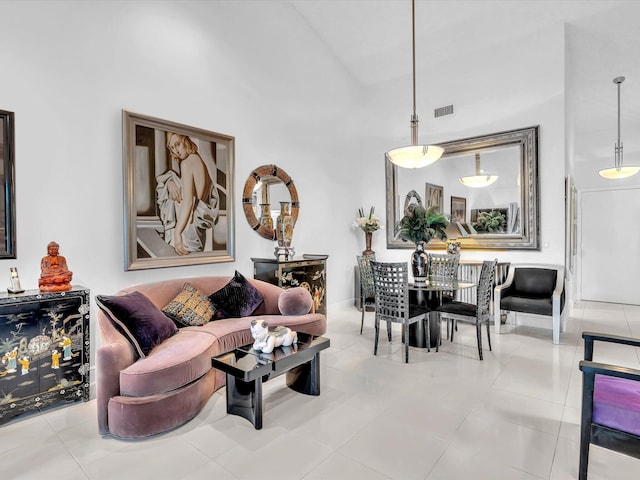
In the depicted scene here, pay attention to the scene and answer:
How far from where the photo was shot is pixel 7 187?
→ 9.36 ft

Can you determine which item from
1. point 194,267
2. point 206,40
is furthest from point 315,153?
point 194,267

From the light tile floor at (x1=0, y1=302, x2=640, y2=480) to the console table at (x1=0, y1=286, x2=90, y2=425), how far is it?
0.15m

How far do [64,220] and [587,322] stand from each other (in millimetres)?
6980

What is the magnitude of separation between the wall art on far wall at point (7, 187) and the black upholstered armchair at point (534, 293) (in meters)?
5.31

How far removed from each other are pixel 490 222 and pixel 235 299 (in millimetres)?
4026

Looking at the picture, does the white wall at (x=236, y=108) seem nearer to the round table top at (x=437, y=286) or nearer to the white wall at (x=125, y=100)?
the white wall at (x=125, y=100)

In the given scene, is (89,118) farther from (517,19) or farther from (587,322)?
(587,322)

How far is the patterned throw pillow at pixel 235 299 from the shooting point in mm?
3805

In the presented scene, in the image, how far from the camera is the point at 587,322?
18.0ft

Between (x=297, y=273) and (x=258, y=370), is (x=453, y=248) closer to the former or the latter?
(x=297, y=273)

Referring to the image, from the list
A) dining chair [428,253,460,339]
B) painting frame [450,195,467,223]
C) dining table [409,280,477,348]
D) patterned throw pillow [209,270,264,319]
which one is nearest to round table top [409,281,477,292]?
dining table [409,280,477,348]

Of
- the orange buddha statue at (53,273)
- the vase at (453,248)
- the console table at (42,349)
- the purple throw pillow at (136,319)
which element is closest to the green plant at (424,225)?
the vase at (453,248)

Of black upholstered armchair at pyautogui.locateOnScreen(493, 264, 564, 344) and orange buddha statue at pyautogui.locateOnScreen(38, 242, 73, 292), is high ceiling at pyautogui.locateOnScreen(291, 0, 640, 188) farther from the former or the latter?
orange buddha statue at pyautogui.locateOnScreen(38, 242, 73, 292)

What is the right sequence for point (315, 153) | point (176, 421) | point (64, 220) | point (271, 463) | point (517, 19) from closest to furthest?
point (271, 463) → point (176, 421) → point (64, 220) → point (517, 19) → point (315, 153)
